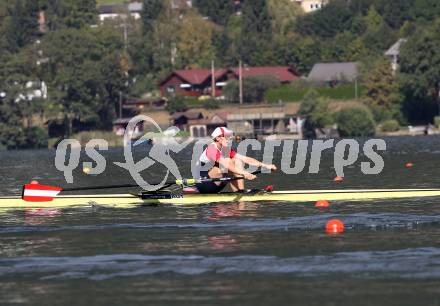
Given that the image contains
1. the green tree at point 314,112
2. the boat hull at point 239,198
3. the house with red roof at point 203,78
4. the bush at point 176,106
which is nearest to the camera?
the boat hull at point 239,198

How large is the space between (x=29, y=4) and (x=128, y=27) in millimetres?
15609

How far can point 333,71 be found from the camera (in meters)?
154

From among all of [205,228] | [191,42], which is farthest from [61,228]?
[191,42]

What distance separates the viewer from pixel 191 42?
572 feet

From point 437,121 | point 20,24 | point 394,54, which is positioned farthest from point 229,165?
point 20,24

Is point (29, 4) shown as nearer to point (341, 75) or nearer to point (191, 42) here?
point (191, 42)

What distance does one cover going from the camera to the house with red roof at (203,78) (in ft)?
502

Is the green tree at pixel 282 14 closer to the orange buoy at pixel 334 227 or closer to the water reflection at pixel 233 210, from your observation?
the water reflection at pixel 233 210

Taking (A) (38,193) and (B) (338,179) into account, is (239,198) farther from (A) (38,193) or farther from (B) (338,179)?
(B) (338,179)

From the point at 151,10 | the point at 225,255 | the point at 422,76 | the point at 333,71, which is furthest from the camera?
the point at 151,10

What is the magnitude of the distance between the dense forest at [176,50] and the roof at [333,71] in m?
2.00

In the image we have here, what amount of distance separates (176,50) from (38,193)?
5655 inches

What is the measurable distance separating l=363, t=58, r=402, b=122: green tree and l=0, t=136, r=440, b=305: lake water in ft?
321

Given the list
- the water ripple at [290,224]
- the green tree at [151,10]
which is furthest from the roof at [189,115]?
the water ripple at [290,224]
